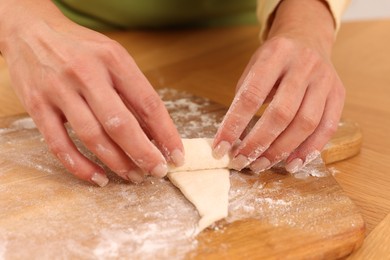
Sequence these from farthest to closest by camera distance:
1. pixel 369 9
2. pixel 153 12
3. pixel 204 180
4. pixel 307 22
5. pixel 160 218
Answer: pixel 369 9
pixel 153 12
pixel 307 22
pixel 204 180
pixel 160 218

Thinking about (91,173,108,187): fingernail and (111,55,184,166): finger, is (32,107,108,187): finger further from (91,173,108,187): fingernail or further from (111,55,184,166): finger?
(111,55,184,166): finger

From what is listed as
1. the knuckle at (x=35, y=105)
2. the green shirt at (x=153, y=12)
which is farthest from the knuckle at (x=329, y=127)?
the green shirt at (x=153, y=12)

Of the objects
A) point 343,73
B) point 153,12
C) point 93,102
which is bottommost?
point 343,73

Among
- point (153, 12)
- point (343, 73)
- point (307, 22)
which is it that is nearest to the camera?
point (307, 22)

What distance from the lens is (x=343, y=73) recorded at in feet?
5.28

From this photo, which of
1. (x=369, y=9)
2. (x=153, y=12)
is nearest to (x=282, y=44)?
(x=153, y=12)

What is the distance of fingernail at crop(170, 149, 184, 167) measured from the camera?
91 cm

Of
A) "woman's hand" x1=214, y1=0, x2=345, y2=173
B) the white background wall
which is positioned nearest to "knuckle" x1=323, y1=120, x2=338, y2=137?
"woman's hand" x1=214, y1=0, x2=345, y2=173

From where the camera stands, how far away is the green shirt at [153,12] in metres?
1.73

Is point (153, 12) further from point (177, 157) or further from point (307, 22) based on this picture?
point (177, 157)

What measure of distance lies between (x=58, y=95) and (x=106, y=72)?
0.29ft

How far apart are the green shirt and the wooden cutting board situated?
0.84 m

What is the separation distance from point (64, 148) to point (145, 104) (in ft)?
0.53

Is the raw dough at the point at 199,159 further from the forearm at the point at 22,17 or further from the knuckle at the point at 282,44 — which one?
the forearm at the point at 22,17
